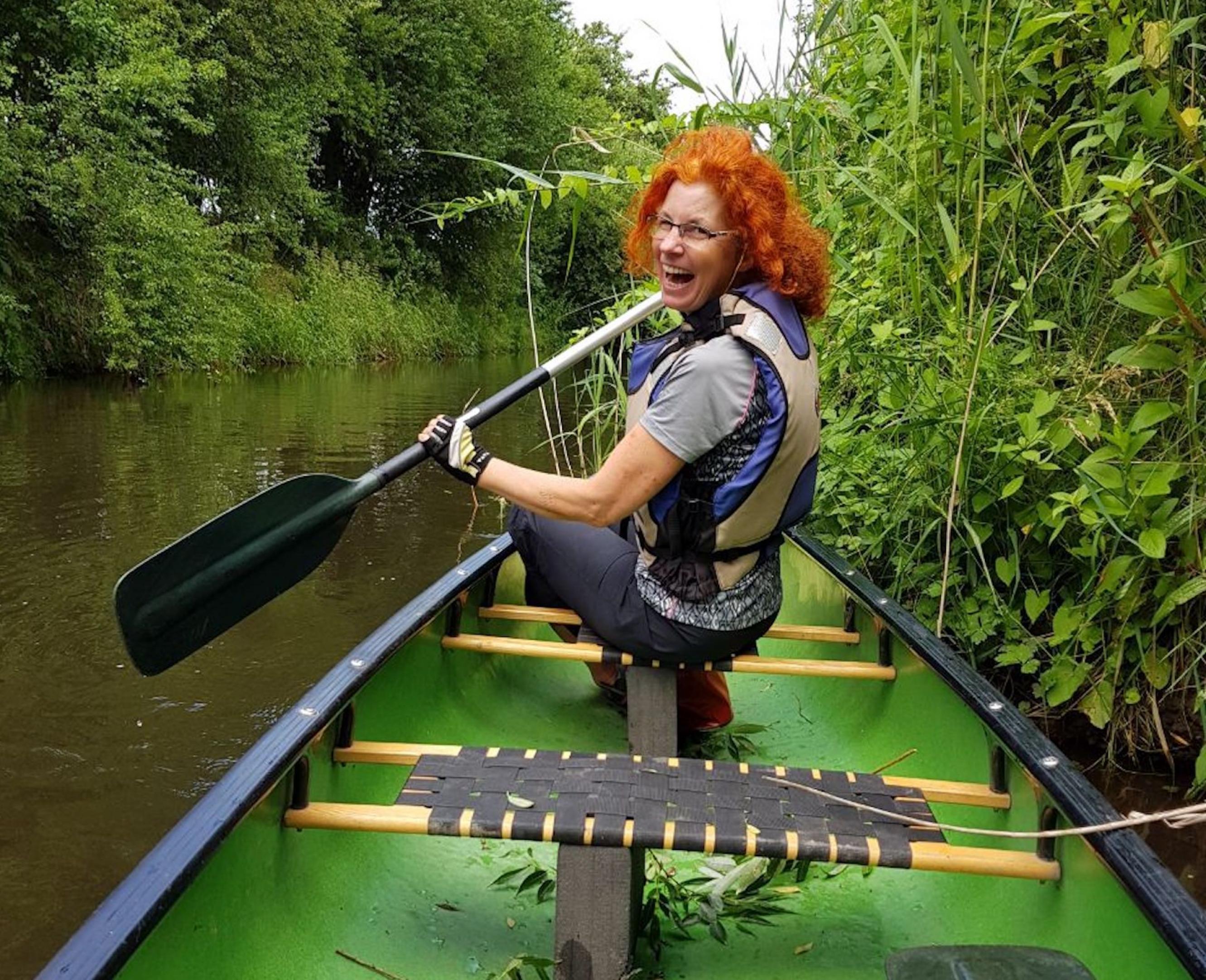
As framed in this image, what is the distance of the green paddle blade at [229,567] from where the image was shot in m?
2.25

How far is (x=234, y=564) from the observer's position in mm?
2467

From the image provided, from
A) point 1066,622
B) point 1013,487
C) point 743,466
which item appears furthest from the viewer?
point 1066,622

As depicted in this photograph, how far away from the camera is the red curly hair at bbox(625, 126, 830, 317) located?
2.24 metres

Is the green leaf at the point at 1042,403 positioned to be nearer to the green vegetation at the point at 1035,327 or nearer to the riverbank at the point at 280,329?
the green vegetation at the point at 1035,327

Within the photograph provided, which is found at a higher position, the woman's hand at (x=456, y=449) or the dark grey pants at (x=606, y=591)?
the woman's hand at (x=456, y=449)

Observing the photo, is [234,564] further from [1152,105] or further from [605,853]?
[1152,105]

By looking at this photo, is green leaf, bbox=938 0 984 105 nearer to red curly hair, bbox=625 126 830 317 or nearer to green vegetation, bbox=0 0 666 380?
red curly hair, bbox=625 126 830 317

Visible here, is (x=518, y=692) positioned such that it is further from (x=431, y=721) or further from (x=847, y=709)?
(x=847, y=709)

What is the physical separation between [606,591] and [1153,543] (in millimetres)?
1261

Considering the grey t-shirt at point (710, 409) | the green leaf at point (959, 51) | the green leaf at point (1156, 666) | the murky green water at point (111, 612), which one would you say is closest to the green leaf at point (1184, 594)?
the green leaf at point (1156, 666)

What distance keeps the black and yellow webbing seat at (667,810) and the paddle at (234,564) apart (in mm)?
691

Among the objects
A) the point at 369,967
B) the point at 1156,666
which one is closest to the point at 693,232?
the point at 369,967

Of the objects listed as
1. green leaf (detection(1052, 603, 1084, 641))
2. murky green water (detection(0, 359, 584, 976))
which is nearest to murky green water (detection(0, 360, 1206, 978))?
murky green water (detection(0, 359, 584, 976))

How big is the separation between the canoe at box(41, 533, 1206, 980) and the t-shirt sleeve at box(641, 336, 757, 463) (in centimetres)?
62
